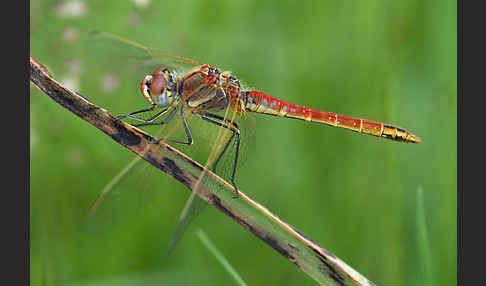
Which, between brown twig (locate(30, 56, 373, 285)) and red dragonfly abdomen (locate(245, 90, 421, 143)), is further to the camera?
red dragonfly abdomen (locate(245, 90, 421, 143))

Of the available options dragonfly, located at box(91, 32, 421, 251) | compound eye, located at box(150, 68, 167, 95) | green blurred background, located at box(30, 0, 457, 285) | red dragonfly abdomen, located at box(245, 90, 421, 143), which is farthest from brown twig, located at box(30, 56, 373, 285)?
red dragonfly abdomen, located at box(245, 90, 421, 143)

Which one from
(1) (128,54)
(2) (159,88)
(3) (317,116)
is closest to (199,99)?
(2) (159,88)

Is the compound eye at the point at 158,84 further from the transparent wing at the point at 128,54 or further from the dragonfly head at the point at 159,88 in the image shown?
the transparent wing at the point at 128,54

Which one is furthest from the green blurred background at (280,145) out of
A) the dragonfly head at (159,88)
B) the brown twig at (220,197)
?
the brown twig at (220,197)

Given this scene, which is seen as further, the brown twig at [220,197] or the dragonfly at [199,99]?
the dragonfly at [199,99]

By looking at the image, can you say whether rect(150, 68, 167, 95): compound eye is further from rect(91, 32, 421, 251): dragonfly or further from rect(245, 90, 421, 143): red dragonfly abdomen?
rect(245, 90, 421, 143): red dragonfly abdomen

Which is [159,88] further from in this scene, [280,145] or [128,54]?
[280,145]

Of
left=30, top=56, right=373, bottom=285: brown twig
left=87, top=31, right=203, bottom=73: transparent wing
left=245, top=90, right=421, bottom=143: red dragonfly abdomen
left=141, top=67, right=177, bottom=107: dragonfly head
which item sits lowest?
left=30, top=56, right=373, bottom=285: brown twig
